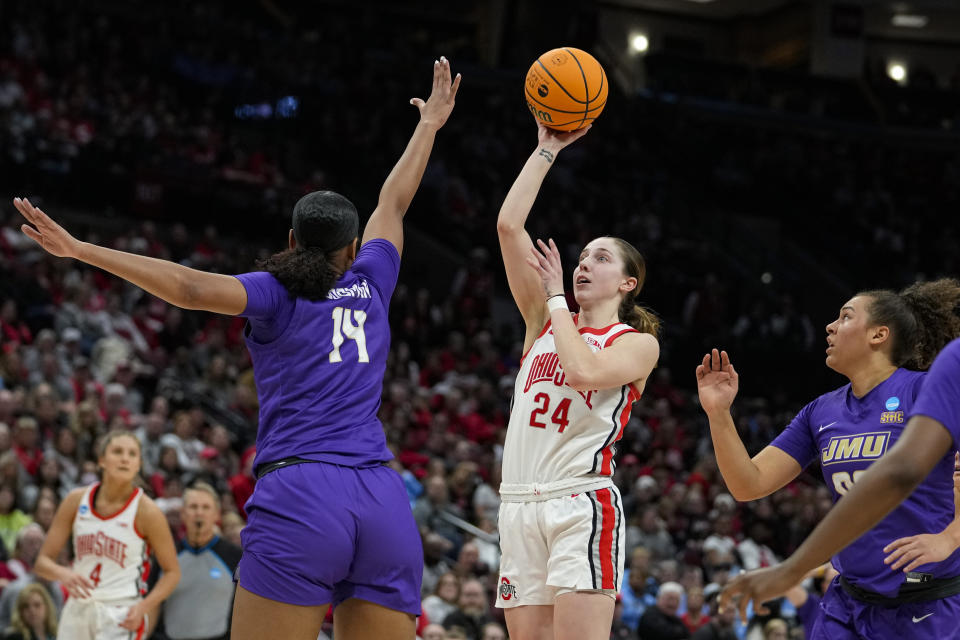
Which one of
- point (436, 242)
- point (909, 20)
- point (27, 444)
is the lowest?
point (27, 444)

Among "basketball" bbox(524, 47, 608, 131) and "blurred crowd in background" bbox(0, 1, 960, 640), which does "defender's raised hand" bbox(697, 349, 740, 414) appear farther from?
"blurred crowd in background" bbox(0, 1, 960, 640)

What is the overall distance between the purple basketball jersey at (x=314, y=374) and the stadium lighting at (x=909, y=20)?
83.2 ft

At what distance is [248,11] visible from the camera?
74.6 feet

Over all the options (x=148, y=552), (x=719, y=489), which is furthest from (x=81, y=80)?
(x=148, y=552)

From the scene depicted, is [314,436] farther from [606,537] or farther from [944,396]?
[944,396]

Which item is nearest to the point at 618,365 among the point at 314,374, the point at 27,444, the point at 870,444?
the point at 870,444

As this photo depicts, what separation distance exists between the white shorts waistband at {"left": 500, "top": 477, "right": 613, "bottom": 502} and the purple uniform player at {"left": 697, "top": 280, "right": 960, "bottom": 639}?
459 mm

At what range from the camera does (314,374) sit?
3.72m

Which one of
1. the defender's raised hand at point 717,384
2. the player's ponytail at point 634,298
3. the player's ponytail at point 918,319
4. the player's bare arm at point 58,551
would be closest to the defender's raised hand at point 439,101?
the player's ponytail at point 634,298

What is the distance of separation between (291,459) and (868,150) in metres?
23.2

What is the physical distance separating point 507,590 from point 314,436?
1062 mm

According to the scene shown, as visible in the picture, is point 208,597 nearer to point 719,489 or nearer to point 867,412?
point 867,412

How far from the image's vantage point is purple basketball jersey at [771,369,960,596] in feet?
12.9

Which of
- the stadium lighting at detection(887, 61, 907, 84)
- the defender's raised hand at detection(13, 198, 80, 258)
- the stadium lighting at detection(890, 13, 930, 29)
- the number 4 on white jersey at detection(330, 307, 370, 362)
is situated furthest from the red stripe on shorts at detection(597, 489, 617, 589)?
the stadium lighting at detection(887, 61, 907, 84)
